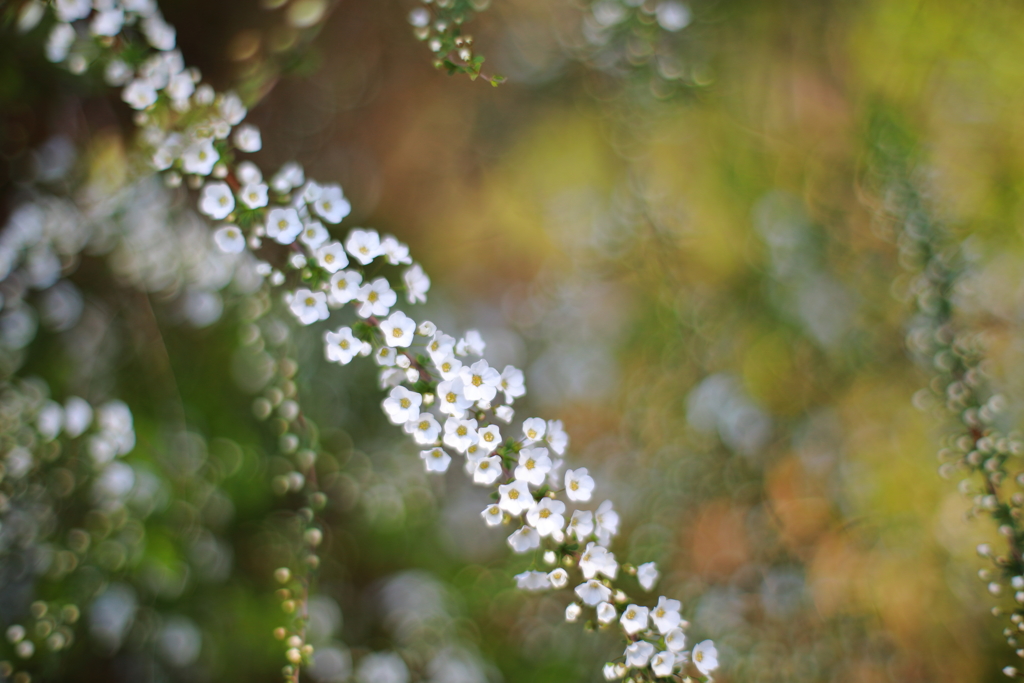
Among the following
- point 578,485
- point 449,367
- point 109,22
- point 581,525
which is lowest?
point 581,525

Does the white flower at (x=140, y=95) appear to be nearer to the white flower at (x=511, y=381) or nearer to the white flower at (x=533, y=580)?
the white flower at (x=511, y=381)

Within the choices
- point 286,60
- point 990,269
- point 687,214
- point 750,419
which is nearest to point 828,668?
point 750,419

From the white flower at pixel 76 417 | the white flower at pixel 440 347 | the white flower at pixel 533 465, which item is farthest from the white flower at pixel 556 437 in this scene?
the white flower at pixel 76 417

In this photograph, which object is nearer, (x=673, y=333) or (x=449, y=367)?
(x=449, y=367)

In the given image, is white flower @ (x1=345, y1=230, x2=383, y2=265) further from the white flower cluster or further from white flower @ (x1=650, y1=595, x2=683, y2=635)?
white flower @ (x1=650, y1=595, x2=683, y2=635)

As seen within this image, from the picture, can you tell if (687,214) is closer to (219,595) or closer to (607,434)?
(607,434)

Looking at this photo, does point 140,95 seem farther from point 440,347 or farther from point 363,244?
point 440,347

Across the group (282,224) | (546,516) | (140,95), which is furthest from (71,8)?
(546,516)
